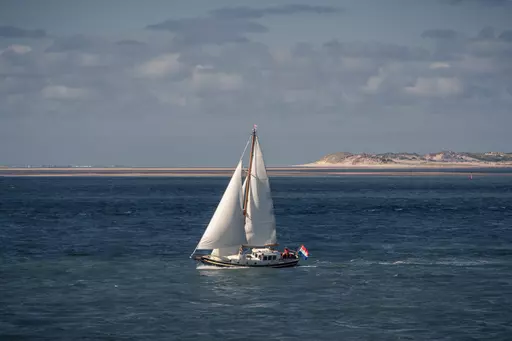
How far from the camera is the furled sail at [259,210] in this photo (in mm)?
73131

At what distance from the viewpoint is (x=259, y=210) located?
242 feet

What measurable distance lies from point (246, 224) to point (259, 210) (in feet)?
5.64

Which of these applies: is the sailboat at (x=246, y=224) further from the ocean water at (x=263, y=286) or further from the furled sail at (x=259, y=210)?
the ocean water at (x=263, y=286)

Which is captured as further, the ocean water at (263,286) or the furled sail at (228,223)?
the furled sail at (228,223)

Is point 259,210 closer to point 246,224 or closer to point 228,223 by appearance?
point 246,224

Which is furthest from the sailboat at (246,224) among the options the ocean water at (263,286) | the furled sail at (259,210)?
the ocean water at (263,286)

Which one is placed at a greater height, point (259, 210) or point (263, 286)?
point (259, 210)

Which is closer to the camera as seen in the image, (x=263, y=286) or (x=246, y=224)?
Answer: (x=263, y=286)

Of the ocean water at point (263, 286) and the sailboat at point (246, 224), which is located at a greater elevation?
the sailboat at point (246, 224)

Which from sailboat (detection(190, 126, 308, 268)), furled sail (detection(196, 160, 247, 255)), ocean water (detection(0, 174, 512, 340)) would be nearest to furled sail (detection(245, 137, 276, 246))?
sailboat (detection(190, 126, 308, 268))

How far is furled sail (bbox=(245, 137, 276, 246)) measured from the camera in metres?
73.1

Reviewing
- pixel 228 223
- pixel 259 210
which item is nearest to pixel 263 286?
pixel 228 223

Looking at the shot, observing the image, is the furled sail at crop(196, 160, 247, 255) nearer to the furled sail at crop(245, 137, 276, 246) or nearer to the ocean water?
the furled sail at crop(245, 137, 276, 246)

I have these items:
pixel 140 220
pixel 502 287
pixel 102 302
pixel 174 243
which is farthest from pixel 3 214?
pixel 502 287
